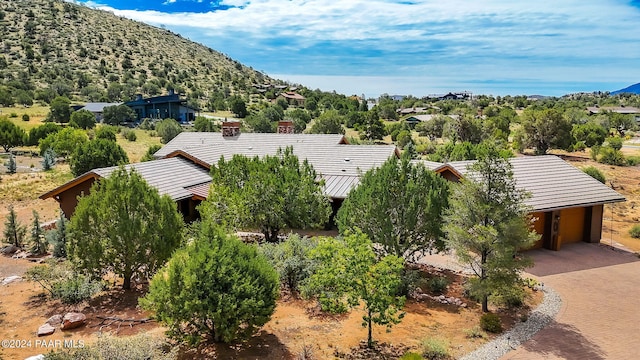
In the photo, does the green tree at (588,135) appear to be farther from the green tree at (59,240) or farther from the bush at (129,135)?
the green tree at (59,240)

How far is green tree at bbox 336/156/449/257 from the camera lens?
15.6 m

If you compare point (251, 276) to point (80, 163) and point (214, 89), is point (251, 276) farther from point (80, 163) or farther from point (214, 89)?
point (214, 89)

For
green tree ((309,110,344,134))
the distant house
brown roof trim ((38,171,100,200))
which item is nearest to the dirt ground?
brown roof trim ((38,171,100,200))

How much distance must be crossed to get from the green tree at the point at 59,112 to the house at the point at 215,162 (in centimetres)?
3030

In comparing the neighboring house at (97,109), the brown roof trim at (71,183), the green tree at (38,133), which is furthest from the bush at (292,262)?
the neighboring house at (97,109)

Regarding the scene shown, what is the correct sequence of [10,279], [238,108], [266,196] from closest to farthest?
[10,279]
[266,196]
[238,108]

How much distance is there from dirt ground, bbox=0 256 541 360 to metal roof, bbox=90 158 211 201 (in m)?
8.31

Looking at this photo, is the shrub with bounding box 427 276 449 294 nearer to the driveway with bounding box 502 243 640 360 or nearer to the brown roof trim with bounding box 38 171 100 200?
the driveway with bounding box 502 243 640 360

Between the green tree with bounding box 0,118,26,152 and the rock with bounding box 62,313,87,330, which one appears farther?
the green tree with bounding box 0,118,26,152

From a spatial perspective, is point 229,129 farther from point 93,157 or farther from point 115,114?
point 115,114

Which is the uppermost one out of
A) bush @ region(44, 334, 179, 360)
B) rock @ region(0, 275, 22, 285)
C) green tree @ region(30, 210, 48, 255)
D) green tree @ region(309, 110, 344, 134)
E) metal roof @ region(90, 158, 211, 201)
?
green tree @ region(309, 110, 344, 134)

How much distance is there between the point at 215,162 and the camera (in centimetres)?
2866

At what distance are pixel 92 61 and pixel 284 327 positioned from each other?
9283cm

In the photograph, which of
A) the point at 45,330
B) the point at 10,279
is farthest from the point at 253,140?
the point at 45,330
